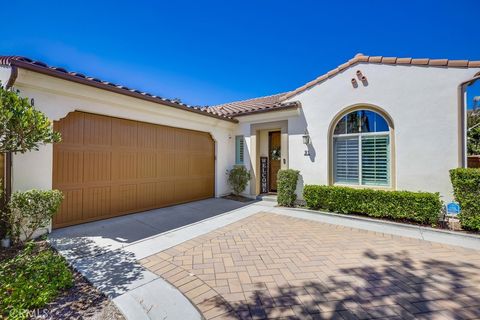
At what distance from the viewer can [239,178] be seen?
426 inches

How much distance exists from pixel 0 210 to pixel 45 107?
255 centimetres

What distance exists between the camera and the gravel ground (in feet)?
8.92

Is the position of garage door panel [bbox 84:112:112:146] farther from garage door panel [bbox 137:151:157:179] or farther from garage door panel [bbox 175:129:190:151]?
garage door panel [bbox 175:129:190:151]

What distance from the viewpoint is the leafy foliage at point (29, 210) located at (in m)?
4.73

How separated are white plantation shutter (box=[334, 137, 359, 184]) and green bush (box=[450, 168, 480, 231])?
2877 millimetres

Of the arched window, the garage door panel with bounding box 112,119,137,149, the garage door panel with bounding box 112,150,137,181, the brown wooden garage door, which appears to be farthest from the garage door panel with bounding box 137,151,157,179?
the arched window

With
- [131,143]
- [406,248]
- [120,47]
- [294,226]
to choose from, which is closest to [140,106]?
[131,143]

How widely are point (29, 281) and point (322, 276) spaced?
457 centimetres

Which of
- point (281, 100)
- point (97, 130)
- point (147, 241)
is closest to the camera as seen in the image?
point (147, 241)

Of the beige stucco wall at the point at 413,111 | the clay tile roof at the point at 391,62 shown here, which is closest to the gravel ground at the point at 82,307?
the beige stucco wall at the point at 413,111

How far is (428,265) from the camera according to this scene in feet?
13.7

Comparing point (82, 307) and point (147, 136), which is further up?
point (147, 136)

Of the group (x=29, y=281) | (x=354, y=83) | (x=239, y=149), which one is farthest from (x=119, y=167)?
(x=354, y=83)

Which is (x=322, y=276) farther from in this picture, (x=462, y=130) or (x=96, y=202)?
(x=462, y=130)
